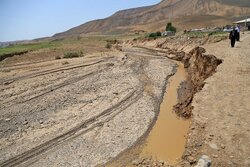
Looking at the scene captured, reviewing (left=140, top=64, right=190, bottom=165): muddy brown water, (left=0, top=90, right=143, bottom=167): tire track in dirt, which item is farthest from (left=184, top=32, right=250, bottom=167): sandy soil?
(left=0, top=90, right=143, bottom=167): tire track in dirt

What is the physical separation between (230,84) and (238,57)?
768 centimetres

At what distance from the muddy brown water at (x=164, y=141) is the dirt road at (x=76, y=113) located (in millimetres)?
468

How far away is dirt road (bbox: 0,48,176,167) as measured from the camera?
1405 centimetres

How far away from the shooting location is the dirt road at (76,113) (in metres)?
14.0

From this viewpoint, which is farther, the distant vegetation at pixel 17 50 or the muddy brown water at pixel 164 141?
the distant vegetation at pixel 17 50

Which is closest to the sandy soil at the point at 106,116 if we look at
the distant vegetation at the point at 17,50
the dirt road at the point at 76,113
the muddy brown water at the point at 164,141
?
the dirt road at the point at 76,113

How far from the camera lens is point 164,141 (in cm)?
1543

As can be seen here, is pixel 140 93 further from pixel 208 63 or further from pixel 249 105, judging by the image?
pixel 249 105

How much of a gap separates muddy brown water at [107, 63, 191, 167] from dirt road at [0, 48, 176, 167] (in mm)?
468

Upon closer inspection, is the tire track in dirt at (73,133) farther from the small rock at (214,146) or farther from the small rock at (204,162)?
the small rock at (204,162)

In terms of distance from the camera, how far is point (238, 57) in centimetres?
2475

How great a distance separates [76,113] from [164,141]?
19.8 feet

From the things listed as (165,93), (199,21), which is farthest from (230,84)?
(199,21)

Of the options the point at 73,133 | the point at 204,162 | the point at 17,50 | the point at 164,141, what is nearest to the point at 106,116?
the point at 73,133
